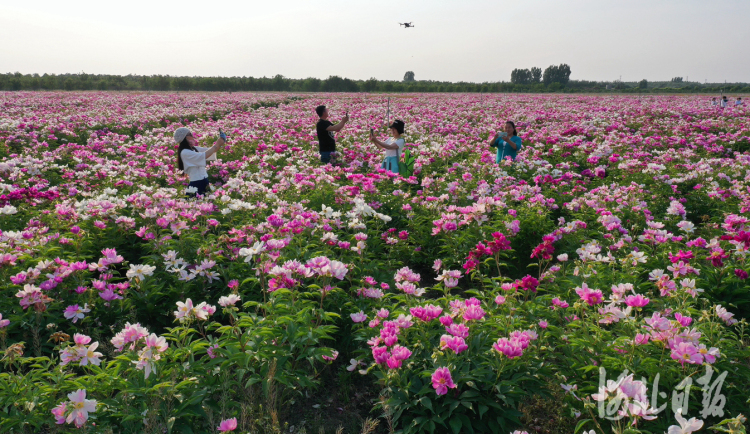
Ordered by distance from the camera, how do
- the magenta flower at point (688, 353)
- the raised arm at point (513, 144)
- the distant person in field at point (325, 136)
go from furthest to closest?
the distant person in field at point (325, 136), the raised arm at point (513, 144), the magenta flower at point (688, 353)

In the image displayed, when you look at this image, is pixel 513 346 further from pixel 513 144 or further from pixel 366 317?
pixel 513 144

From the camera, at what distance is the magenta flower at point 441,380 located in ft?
7.12

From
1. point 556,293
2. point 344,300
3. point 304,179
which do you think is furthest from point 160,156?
point 556,293

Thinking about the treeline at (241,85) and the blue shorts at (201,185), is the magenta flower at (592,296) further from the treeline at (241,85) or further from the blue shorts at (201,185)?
the treeline at (241,85)

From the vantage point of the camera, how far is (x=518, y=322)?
2.83 meters

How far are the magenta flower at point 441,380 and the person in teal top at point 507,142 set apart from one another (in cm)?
679

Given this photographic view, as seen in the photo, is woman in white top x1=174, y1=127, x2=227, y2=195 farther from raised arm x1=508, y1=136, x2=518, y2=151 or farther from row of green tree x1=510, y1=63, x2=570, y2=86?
row of green tree x1=510, y1=63, x2=570, y2=86

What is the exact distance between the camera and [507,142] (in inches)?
329

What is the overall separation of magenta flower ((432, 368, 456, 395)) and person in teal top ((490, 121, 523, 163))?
6794 millimetres

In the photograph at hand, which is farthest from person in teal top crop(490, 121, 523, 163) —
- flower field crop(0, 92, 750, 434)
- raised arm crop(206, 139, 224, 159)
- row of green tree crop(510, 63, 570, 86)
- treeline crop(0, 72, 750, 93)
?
row of green tree crop(510, 63, 570, 86)

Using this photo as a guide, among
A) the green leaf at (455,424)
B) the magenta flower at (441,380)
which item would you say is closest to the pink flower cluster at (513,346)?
the magenta flower at (441,380)

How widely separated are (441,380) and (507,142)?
7.00 metres

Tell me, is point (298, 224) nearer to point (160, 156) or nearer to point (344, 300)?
point (344, 300)

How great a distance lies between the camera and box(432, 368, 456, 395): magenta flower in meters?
2.17
